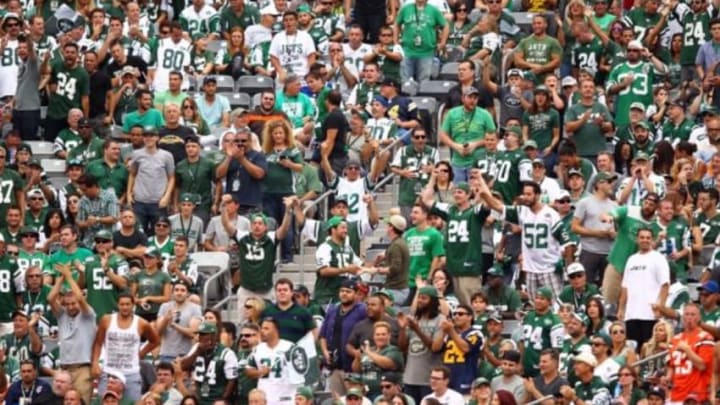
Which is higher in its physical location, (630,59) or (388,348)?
(630,59)

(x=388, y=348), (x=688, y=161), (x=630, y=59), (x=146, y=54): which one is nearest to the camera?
(x=388, y=348)

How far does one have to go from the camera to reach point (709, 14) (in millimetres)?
30797

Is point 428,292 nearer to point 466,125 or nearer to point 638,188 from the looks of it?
point 638,188

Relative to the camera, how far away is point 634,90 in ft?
97.7

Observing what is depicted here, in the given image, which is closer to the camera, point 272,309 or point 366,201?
point 272,309

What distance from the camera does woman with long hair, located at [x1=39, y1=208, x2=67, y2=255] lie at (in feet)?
92.0

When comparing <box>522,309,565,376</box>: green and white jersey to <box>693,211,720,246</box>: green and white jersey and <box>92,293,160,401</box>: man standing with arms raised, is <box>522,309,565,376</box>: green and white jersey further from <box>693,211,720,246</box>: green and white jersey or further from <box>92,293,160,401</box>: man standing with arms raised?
<box>92,293,160,401</box>: man standing with arms raised

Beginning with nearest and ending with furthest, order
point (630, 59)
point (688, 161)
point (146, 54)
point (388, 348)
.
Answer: point (388, 348)
point (688, 161)
point (630, 59)
point (146, 54)

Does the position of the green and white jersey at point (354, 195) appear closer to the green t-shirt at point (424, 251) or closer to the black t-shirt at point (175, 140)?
the green t-shirt at point (424, 251)

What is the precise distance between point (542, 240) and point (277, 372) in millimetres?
3142

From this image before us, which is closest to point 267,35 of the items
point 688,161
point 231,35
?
point 231,35

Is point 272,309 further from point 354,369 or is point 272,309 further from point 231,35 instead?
point 231,35

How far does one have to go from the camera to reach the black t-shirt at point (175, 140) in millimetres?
29250

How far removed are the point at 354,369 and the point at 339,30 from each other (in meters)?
7.76
